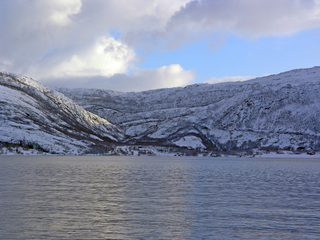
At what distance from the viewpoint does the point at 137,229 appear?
33812 mm

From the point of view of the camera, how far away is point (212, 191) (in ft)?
207

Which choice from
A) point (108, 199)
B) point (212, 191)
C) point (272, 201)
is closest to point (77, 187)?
point (108, 199)

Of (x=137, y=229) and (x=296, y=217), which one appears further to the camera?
(x=296, y=217)

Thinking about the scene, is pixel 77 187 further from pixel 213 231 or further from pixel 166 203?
pixel 213 231

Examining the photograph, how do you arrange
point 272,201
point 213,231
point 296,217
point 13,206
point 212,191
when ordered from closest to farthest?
point 213,231 < point 296,217 < point 13,206 < point 272,201 < point 212,191

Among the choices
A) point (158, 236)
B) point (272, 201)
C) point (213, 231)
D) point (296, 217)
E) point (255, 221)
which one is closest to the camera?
point (158, 236)

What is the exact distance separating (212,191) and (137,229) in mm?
31102

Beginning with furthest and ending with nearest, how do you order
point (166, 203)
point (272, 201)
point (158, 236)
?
point (272, 201) → point (166, 203) → point (158, 236)

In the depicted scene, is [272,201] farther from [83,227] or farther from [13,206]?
[13,206]

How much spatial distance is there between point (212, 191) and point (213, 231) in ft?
97.9

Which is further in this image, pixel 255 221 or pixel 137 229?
pixel 255 221

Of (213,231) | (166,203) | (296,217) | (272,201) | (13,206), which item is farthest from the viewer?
(272,201)

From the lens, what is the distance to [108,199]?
5203cm

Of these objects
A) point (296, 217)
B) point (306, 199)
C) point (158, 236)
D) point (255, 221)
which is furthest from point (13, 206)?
point (306, 199)
